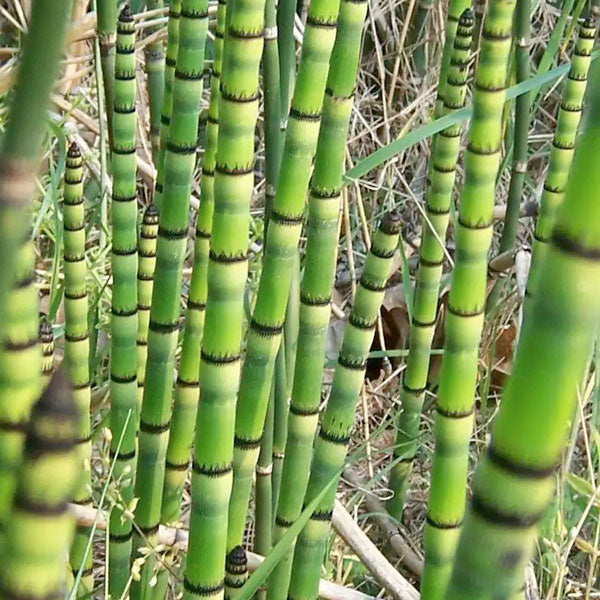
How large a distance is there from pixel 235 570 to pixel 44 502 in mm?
521

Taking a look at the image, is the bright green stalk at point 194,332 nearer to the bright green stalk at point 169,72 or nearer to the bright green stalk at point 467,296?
the bright green stalk at point 169,72

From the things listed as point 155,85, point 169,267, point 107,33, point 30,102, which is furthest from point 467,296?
point 155,85

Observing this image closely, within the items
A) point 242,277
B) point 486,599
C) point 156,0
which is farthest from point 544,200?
point 486,599

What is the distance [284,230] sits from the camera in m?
0.71

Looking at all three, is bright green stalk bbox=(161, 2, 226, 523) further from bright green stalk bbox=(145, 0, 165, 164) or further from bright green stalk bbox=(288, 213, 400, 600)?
bright green stalk bbox=(145, 0, 165, 164)

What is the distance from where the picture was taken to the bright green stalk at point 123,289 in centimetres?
93

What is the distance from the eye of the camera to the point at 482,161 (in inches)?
27.2

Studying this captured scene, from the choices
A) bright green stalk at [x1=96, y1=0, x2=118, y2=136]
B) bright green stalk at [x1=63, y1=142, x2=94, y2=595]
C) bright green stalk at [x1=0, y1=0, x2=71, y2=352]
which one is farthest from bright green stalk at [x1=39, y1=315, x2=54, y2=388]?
bright green stalk at [x1=0, y1=0, x2=71, y2=352]

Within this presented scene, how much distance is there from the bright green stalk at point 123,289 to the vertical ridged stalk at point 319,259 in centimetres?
20

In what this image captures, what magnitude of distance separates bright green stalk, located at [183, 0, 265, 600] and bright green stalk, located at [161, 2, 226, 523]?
0.21m

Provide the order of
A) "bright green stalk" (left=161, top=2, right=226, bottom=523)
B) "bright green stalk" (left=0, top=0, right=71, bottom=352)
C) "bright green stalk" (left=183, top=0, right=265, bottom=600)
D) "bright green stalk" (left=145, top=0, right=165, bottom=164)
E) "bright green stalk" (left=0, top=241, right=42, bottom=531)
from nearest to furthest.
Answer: "bright green stalk" (left=0, top=0, right=71, bottom=352)
"bright green stalk" (left=0, top=241, right=42, bottom=531)
"bright green stalk" (left=183, top=0, right=265, bottom=600)
"bright green stalk" (left=161, top=2, right=226, bottom=523)
"bright green stalk" (left=145, top=0, right=165, bottom=164)

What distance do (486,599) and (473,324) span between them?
387 millimetres

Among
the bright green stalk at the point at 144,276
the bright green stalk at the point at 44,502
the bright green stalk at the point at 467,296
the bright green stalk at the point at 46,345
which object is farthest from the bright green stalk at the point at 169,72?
the bright green stalk at the point at 44,502

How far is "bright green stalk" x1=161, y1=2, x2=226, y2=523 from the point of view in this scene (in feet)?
2.93
